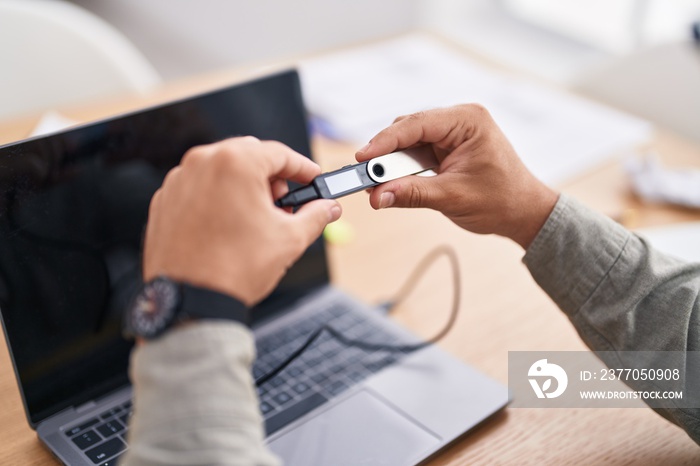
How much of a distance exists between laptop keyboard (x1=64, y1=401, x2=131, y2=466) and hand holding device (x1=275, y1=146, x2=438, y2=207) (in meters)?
0.28

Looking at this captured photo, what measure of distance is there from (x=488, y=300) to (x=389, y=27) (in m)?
1.60

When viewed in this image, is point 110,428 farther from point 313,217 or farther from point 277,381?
point 313,217

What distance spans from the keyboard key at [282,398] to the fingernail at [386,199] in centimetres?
24

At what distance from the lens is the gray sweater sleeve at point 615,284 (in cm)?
65

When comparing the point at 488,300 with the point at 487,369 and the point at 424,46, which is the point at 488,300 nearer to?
the point at 487,369

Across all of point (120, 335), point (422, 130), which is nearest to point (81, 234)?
point (120, 335)

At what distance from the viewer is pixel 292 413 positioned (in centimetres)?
70

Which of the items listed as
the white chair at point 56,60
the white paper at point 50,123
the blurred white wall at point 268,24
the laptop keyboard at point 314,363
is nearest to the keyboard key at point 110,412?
the laptop keyboard at point 314,363

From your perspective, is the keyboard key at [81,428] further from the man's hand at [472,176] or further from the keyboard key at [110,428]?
the man's hand at [472,176]

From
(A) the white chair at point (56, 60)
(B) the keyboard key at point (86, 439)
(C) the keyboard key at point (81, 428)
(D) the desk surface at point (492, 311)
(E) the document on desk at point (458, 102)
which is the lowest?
(D) the desk surface at point (492, 311)

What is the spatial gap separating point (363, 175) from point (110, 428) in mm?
334

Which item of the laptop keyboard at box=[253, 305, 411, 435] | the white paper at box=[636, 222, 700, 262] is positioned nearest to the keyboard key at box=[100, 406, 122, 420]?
the laptop keyboard at box=[253, 305, 411, 435]

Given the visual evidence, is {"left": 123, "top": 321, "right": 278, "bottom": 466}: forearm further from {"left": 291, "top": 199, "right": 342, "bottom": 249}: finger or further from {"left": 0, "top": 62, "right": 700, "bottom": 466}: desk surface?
{"left": 0, "top": 62, "right": 700, "bottom": 466}: desk surface

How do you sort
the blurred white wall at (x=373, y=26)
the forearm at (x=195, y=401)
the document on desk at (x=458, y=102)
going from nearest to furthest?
1. the forearm at (x=195, y=401)
2. the document on desk at (x=458, y=102)
3. the blurred white wall at (x=373, y=26)
